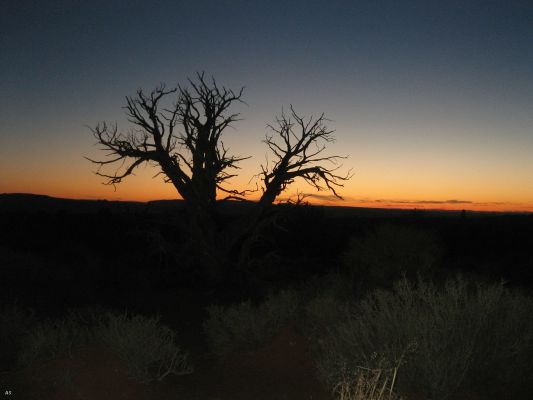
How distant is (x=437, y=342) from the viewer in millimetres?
5648

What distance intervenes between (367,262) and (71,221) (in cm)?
2165

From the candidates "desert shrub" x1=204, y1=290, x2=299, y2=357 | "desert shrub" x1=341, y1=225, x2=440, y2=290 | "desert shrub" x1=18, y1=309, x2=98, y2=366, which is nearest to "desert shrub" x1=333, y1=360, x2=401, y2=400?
"desert shrub" x1=204, y1=290, x2=299, y2=357

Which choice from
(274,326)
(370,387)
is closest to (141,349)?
(274,326)

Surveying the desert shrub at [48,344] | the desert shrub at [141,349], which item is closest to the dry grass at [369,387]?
the desert shrub at [141,349]

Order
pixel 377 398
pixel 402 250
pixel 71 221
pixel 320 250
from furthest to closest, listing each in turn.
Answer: pixel 71 221
pixel 320 250
pixel 402 250
pixel 377 398

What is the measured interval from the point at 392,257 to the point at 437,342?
23.5 ft

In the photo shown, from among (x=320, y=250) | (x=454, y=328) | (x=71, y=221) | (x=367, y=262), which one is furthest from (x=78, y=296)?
(x=71, y=221)

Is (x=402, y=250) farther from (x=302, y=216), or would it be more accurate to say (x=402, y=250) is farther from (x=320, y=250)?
(x=302, y=216)

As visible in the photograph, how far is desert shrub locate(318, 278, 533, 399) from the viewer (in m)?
5.48

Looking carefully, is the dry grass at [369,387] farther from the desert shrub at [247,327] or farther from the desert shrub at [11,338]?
the desert shrub at [11,338]

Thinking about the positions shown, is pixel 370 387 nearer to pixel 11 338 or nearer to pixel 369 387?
pixel 369 387

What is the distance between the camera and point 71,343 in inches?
281

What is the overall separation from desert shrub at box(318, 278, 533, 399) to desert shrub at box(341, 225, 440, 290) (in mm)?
5815

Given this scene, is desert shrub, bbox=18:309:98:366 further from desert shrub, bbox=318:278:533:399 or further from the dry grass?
the dry grass
